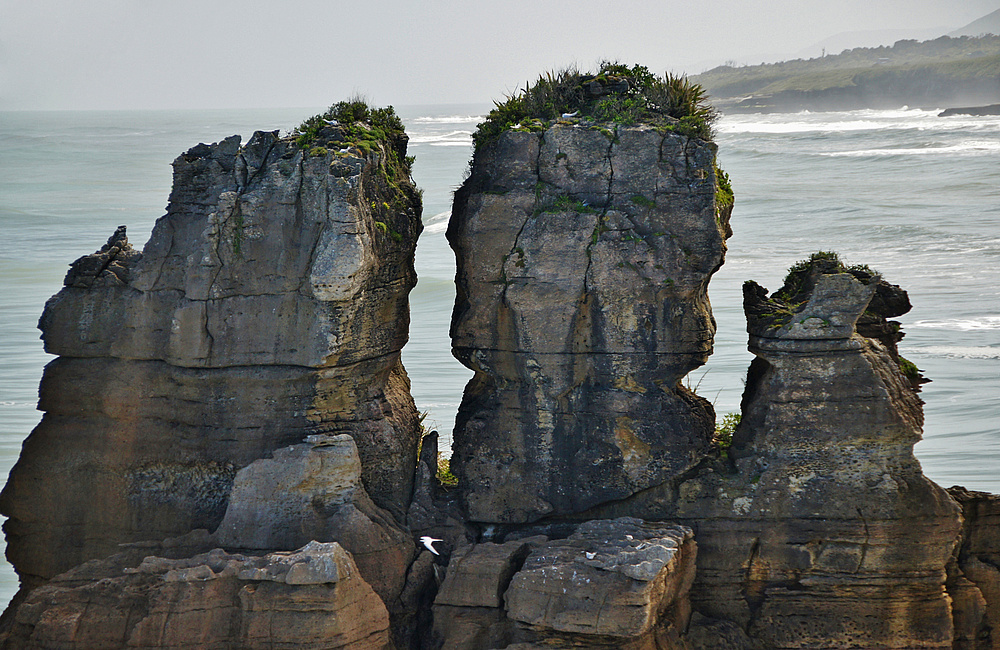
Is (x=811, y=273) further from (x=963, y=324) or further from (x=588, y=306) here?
(x=963, y=324)

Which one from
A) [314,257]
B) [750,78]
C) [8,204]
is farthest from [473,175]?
[750,78]

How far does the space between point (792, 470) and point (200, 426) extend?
5811 mm

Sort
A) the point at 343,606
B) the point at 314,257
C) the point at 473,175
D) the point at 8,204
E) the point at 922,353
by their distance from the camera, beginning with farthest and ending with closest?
the point at 8,204, the point at 922,353, the point at 473,175, the point at 314,257, the point at 343,606

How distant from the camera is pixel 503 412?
1084 cm

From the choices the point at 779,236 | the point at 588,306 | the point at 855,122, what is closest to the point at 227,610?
the point at 588,306

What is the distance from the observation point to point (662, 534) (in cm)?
991

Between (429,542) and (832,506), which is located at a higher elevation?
(832,506)

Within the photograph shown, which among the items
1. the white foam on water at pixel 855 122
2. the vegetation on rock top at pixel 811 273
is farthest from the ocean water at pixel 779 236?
the vegetation on rock top at pixel 811 273

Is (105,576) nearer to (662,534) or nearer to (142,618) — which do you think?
(142,618)

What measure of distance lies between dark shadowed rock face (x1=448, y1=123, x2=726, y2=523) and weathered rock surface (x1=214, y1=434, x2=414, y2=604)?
1.43 metres

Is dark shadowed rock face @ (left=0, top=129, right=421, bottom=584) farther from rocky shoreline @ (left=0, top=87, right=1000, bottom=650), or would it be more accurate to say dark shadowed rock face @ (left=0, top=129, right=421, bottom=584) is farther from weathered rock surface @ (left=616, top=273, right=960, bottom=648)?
weathered rock surface @ (left=616, top=273, right=960, bottom=648)

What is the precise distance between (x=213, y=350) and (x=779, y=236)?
36.4m

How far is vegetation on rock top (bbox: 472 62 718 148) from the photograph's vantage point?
1074cm

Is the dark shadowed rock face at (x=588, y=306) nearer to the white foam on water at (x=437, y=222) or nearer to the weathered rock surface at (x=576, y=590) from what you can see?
the weathered rock surface at (x=576, y=590)
